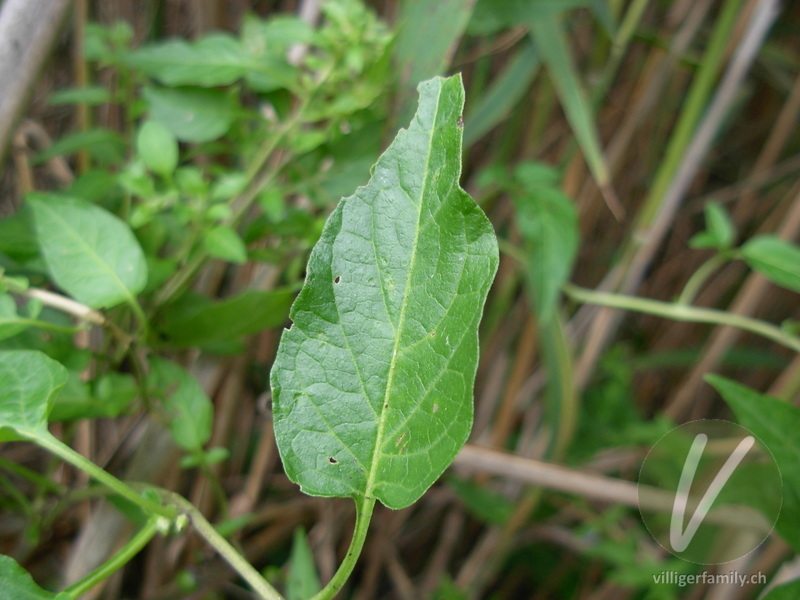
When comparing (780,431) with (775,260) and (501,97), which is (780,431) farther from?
(501,97)

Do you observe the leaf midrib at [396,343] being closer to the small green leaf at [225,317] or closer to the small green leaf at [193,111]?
the small green leaf at [225,317]

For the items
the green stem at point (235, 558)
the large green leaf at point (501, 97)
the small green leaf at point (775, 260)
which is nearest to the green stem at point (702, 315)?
the small green leaf at point (775, 260)

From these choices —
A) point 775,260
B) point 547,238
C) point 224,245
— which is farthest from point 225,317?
point 775,260

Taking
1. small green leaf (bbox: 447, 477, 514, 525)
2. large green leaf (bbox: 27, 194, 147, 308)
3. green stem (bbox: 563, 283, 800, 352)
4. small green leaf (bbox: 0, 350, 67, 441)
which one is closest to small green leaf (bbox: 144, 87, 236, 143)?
large green leaf (bbox: 27, 194, 147, 308)

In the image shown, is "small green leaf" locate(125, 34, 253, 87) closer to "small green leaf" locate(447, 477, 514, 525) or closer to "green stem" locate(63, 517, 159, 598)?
"green stem" locate(63, 517, 159, 598)

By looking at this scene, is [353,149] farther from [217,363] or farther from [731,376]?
[731,376]

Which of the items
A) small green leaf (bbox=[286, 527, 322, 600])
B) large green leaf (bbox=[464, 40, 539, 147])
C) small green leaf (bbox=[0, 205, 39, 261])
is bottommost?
small green leaf (bbox=[286, 527, 322, 600])
